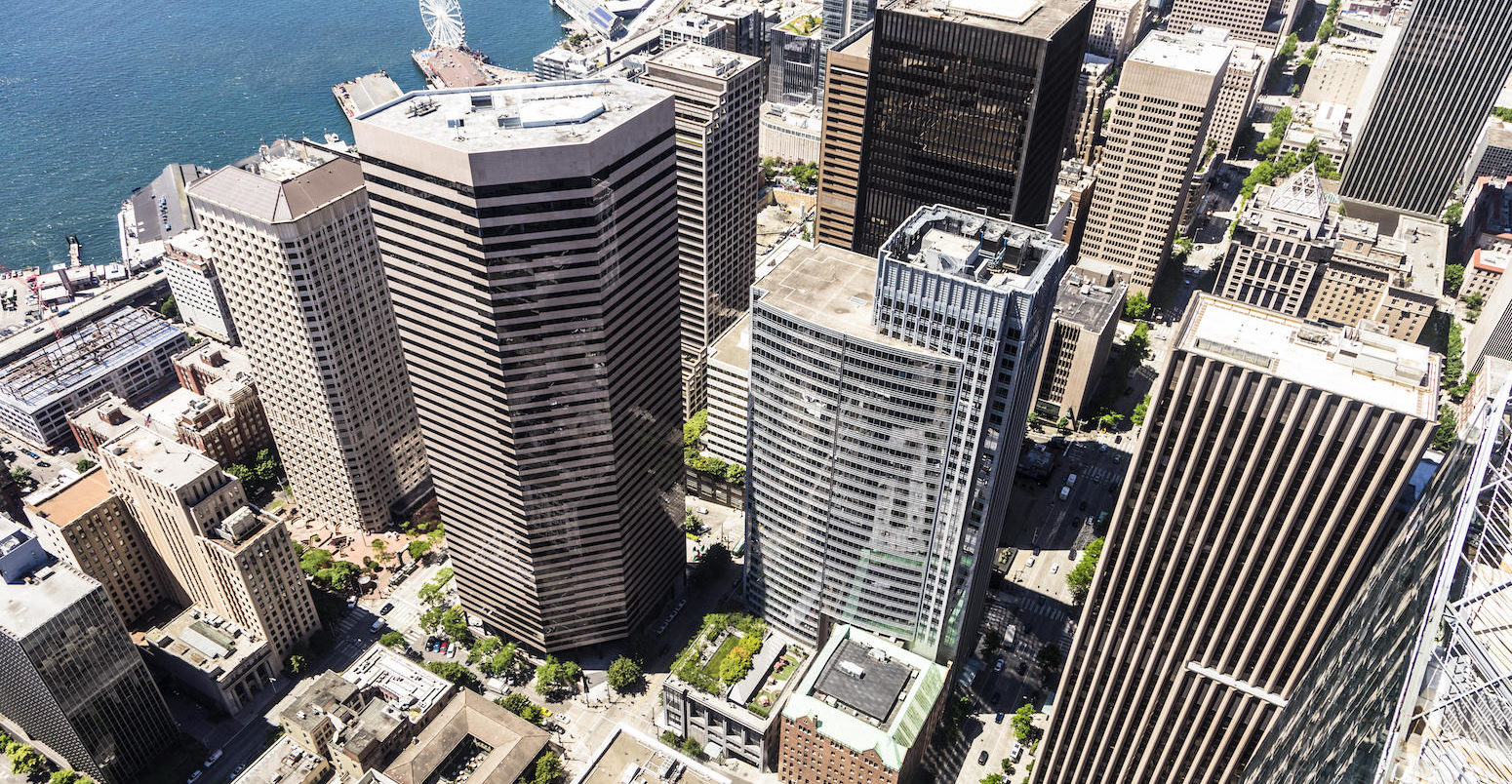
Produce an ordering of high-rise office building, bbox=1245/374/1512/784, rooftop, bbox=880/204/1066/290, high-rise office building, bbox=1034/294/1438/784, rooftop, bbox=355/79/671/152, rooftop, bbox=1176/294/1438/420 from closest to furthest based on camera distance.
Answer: high-rise office building, bbox=1245/374/1512/784
rooftop, bbox=1176/294/1438/420
high-rise office building, bbox=1034/294/1438/784
rooftop, bbox=355/79/671/152
rooftop, bbox=880/204/1066/290

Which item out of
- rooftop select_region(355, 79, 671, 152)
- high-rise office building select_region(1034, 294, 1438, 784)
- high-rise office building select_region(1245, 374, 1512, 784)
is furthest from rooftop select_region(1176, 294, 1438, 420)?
rooftop select_region(355, 79, 671, 152)

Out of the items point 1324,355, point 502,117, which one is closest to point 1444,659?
point 1324,355

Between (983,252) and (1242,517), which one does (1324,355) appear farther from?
(983,252)

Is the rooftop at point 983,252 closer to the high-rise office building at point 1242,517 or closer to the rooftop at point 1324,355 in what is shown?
the high-rise office building at point 1242,517

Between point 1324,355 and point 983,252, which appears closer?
point 1324,355

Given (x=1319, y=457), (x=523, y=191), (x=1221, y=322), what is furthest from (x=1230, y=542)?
(x=523, y=191)

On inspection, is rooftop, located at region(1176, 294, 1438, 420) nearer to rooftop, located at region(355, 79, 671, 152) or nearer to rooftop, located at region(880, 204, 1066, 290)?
rooftop, located at region(880, 204, 1066, 290)
